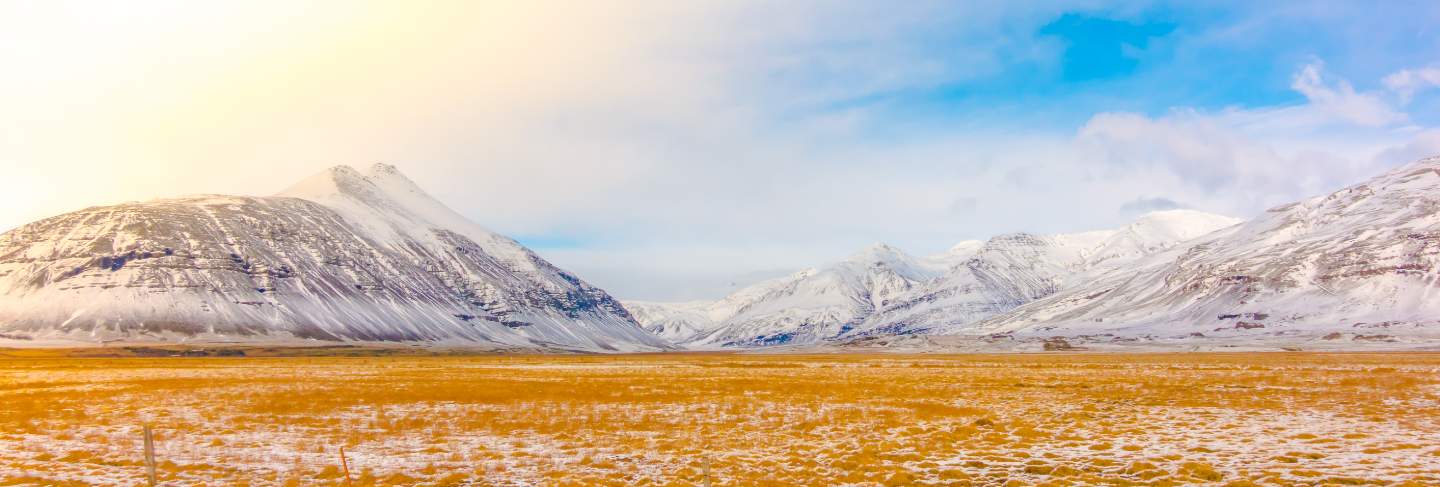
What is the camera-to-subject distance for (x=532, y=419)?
34.3 meters

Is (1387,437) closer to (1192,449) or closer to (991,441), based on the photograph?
(1192,449)

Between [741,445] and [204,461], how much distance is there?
16.2 metres

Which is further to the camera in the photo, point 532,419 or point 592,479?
point 532,419

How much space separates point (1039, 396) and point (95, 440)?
41980mm

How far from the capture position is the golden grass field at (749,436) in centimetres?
2073

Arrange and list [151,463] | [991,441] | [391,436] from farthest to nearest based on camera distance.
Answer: [391,436], [991,441], [151,463]

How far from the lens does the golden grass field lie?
2073cm

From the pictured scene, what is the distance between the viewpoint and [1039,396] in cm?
4322

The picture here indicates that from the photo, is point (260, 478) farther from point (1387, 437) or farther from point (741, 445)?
point (1387, 437)

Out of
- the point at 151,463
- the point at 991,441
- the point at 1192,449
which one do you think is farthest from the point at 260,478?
the point at 1192,449

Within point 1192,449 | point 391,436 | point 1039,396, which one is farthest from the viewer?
point 1039,396

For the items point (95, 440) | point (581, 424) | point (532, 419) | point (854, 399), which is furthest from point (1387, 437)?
point (95, 440)

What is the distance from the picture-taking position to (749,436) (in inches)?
1120

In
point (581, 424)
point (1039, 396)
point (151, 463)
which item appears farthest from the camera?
A: point (1039, 396)
